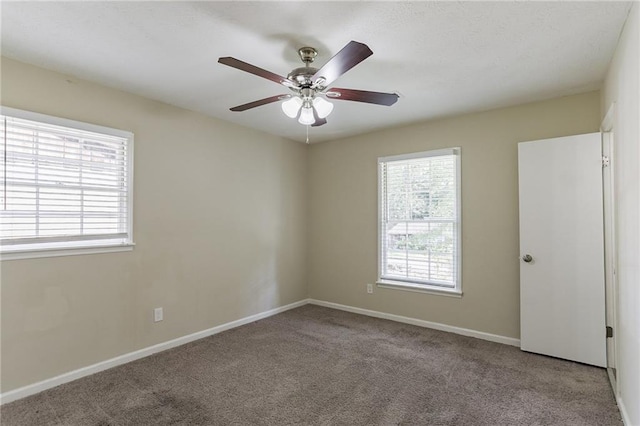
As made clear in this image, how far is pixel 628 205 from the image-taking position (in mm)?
2014

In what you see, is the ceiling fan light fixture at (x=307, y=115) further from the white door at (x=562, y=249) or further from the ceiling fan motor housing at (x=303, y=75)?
the white door at (x=562, y=249)

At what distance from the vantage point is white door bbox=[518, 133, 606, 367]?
296 cm

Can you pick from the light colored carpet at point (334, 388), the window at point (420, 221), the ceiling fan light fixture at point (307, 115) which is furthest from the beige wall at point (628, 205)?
the ceiling fan light fixture at point (307, 115)

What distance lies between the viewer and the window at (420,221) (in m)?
3.93

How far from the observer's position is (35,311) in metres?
2.58

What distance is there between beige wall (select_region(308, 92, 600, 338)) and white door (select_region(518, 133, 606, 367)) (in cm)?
22

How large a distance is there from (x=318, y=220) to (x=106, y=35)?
3.52 metres

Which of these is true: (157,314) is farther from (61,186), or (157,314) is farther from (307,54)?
(307,54)

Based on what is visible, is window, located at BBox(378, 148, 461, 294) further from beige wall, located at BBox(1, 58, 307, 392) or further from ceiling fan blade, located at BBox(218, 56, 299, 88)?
ceiling fan blade, located at BBox(218, 56, 299, 88)

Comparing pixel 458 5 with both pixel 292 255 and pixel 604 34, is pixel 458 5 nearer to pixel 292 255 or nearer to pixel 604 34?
pixel 604 34

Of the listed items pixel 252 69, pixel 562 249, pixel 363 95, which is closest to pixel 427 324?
pixel 562 249

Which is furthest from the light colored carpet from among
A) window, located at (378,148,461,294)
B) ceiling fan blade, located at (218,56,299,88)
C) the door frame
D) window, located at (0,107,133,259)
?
ceiling fan blade, located at (218,56,299,88)

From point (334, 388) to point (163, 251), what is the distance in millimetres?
2141

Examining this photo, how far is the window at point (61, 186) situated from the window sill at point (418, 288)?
120 inches
